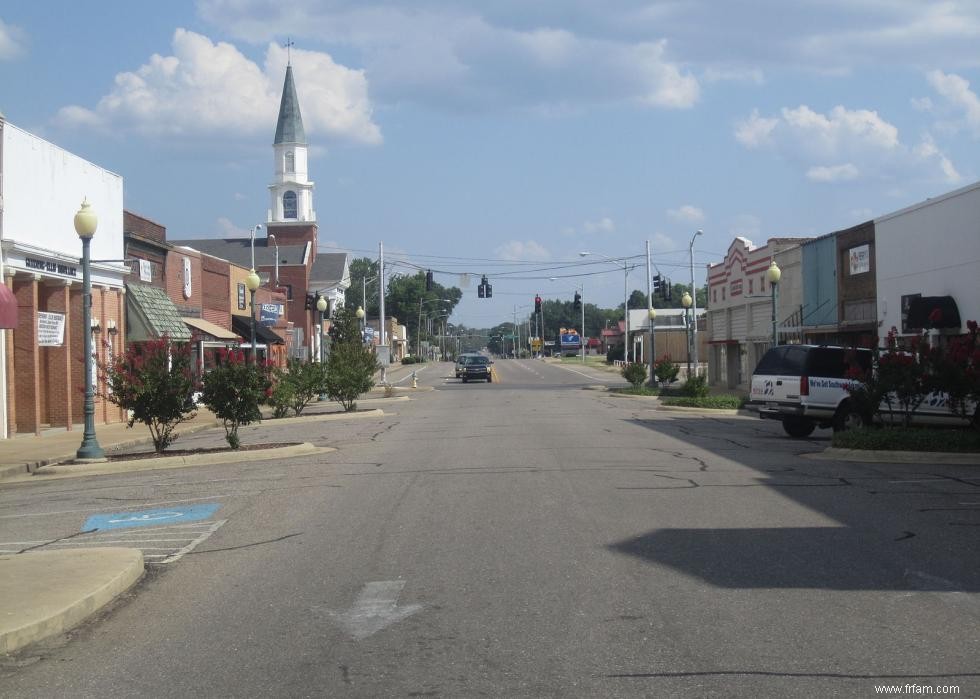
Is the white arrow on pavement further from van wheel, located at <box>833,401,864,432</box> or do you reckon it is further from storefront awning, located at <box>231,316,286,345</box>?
storefront awning, located at <box>231,316,286,345</box>

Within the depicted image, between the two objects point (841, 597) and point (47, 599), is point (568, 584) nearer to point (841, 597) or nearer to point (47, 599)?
point (841, 597)

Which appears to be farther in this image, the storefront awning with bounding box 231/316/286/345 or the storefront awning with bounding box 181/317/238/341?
the storefront awning with bounding box 231/316/286/345

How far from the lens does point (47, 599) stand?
7832 mm

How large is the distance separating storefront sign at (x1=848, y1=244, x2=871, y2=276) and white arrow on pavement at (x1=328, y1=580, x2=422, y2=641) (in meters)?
31.4

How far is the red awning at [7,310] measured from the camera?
2144 centimetres

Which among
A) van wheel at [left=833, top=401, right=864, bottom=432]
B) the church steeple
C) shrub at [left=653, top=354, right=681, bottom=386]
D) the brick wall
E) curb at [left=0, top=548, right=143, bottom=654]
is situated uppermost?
the church steeple

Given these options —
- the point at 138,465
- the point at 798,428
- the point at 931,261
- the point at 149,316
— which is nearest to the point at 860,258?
the point at 931,261

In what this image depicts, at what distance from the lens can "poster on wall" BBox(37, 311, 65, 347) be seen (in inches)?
1015

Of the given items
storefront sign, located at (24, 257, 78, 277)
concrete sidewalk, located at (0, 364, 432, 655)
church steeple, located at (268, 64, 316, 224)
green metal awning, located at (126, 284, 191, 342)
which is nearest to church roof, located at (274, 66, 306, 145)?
church steeple, located at (268, 64, 316, 224)

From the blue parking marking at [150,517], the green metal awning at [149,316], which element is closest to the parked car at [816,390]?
the blue parking marking at [150,517]

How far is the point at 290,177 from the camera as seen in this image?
98.2 metres

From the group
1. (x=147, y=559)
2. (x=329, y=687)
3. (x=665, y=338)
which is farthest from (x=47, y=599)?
(x=665, y=338)

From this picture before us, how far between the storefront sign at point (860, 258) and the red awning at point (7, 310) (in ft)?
90.1

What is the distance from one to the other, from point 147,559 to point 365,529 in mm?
2287
